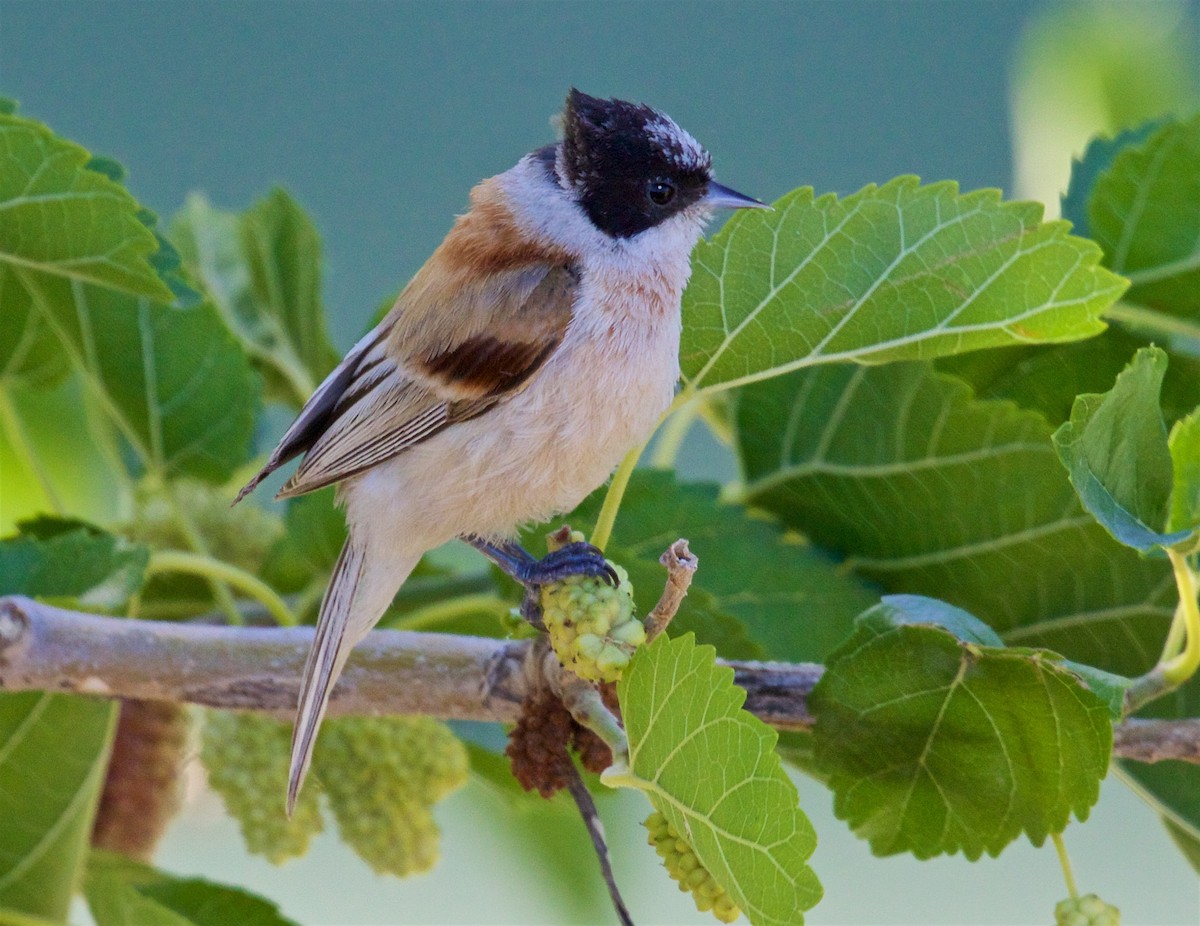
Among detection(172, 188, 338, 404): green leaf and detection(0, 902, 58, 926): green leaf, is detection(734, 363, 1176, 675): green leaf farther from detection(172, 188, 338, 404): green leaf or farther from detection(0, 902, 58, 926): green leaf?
detection(0, 902, 58, 926): green leaf

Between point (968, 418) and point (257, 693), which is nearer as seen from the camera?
point (257, 693)

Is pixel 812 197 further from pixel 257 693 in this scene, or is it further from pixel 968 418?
pixel 257 693

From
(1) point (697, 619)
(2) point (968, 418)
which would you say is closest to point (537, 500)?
A: (1) point (697, 619)

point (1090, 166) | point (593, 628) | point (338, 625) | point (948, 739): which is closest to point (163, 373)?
point (338, 625)

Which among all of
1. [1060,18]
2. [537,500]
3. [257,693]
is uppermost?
[1060,18]

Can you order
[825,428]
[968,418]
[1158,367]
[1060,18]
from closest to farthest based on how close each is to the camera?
[1158,367], [968,418], [825,428], [1060,18]
